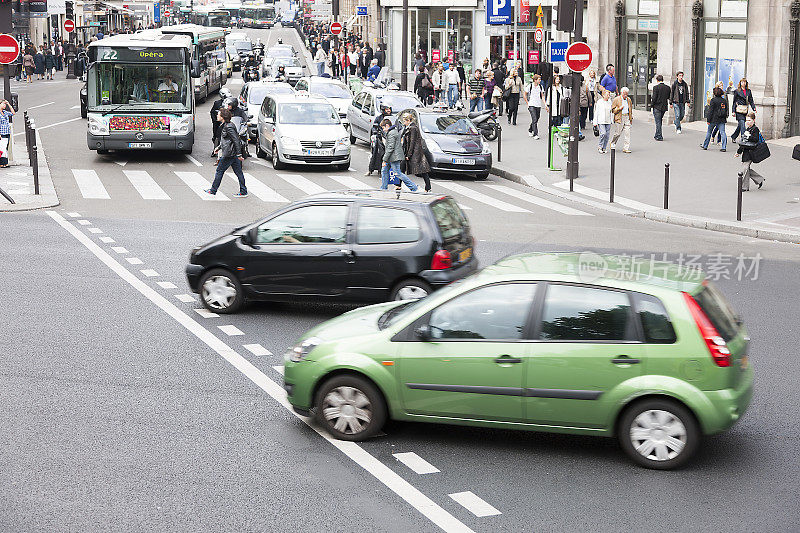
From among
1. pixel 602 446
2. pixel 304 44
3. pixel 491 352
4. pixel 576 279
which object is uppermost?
pixel 304 44

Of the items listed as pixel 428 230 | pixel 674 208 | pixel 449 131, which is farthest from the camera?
pixel 449 131

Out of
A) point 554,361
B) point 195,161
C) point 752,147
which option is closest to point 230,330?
point 554,361

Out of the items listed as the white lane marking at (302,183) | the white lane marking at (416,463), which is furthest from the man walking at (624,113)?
the white lane marking at (416,463)

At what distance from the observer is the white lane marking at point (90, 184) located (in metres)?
22.8

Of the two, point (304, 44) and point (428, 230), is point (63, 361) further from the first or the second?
point (304, 44)

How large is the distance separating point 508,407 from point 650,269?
5.20 feet

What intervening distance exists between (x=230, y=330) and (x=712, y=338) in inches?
238

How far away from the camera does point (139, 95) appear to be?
91.7 ft

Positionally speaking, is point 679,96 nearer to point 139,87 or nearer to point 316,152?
point 316,152

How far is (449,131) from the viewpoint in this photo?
27719 millimetres

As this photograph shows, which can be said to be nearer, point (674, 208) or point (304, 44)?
point (674, 208)

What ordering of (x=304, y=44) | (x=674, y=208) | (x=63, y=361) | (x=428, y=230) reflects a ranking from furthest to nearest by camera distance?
(x=304, y=44) < (x=674, y=208) < (x=428, y=230) < (x=63, y=361)

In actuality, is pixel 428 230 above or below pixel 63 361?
above

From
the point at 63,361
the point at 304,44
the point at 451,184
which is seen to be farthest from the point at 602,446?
the point at 304,44
